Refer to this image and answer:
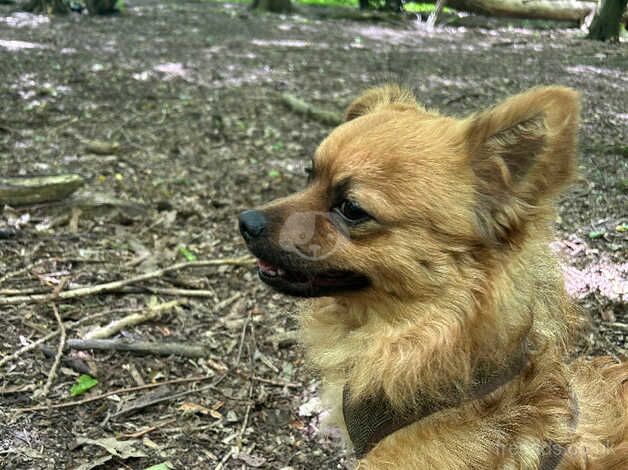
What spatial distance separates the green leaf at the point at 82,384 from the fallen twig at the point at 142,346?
229mm

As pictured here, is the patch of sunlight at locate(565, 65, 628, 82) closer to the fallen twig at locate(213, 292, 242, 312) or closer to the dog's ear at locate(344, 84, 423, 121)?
the dog's ear at locate(344, 84, 423, 121)

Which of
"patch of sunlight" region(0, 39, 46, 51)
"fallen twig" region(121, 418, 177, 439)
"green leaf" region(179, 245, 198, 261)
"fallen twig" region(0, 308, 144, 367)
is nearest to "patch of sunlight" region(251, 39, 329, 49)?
"patch of sunlight" region(0, 39, 46, 51)

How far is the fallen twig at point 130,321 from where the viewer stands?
3636 mm

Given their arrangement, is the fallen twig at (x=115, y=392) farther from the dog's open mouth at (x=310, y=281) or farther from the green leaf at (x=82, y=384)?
the dog's open mouth at (x=310, y=281)

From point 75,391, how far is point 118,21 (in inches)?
514

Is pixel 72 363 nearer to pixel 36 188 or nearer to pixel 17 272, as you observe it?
pixel 17 272

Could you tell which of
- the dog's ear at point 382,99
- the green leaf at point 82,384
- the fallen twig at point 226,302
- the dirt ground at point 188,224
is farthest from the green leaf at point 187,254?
the dog's ear at point 382,99

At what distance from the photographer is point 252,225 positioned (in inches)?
96.3

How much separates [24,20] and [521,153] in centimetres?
1437

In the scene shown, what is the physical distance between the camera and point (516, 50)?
1193cm

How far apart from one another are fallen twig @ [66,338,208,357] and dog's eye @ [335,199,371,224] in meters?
1.73

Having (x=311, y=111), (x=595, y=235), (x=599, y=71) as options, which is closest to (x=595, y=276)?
(x=595, y=235)

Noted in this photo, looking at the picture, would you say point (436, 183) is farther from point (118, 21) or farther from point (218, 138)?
point (118, 21)

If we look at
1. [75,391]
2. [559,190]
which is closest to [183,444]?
[75,391]
